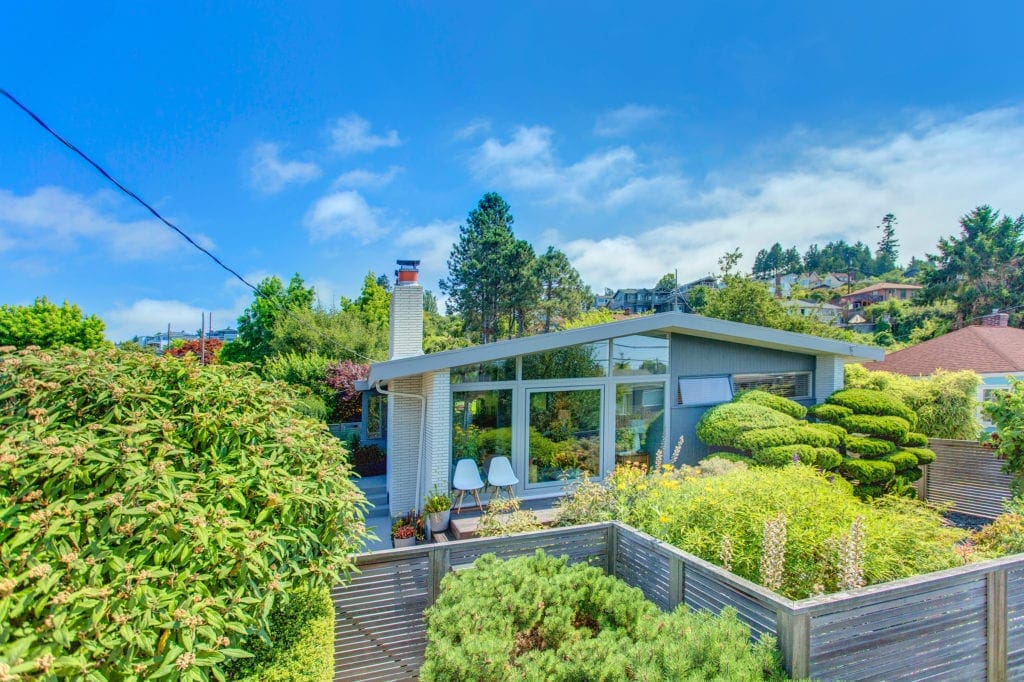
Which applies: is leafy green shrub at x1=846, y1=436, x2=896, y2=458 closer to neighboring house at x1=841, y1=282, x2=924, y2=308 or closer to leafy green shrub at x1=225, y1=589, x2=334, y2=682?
leafy green shrub at x1=225, y1=589, x2=334, y2=682

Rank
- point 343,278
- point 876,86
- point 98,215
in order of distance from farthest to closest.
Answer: point 343,278 < point 876,86 < point 98,215

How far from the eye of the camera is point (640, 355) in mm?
9422

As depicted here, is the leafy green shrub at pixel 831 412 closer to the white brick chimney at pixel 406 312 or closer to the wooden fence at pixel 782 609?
the wooden fence at pixel 782 609

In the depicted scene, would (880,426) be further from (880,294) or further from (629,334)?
(880,294)

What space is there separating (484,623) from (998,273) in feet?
152

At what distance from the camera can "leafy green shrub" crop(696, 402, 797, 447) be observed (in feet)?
28.7

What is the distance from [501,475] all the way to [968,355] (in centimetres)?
1762

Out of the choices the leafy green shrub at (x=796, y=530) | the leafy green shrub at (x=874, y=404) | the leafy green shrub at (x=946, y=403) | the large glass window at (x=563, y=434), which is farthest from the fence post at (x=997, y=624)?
the leafy green shrub at (x=946, y=403)

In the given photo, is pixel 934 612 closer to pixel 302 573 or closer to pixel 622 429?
pixel 302 573

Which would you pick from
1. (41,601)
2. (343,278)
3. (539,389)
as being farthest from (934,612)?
(343,278)

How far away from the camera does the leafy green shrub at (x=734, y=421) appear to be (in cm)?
875

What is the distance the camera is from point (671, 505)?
15.0 ft

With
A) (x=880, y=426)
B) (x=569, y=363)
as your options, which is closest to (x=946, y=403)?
(x=880, y=426)

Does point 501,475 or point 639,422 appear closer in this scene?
point 501,475
